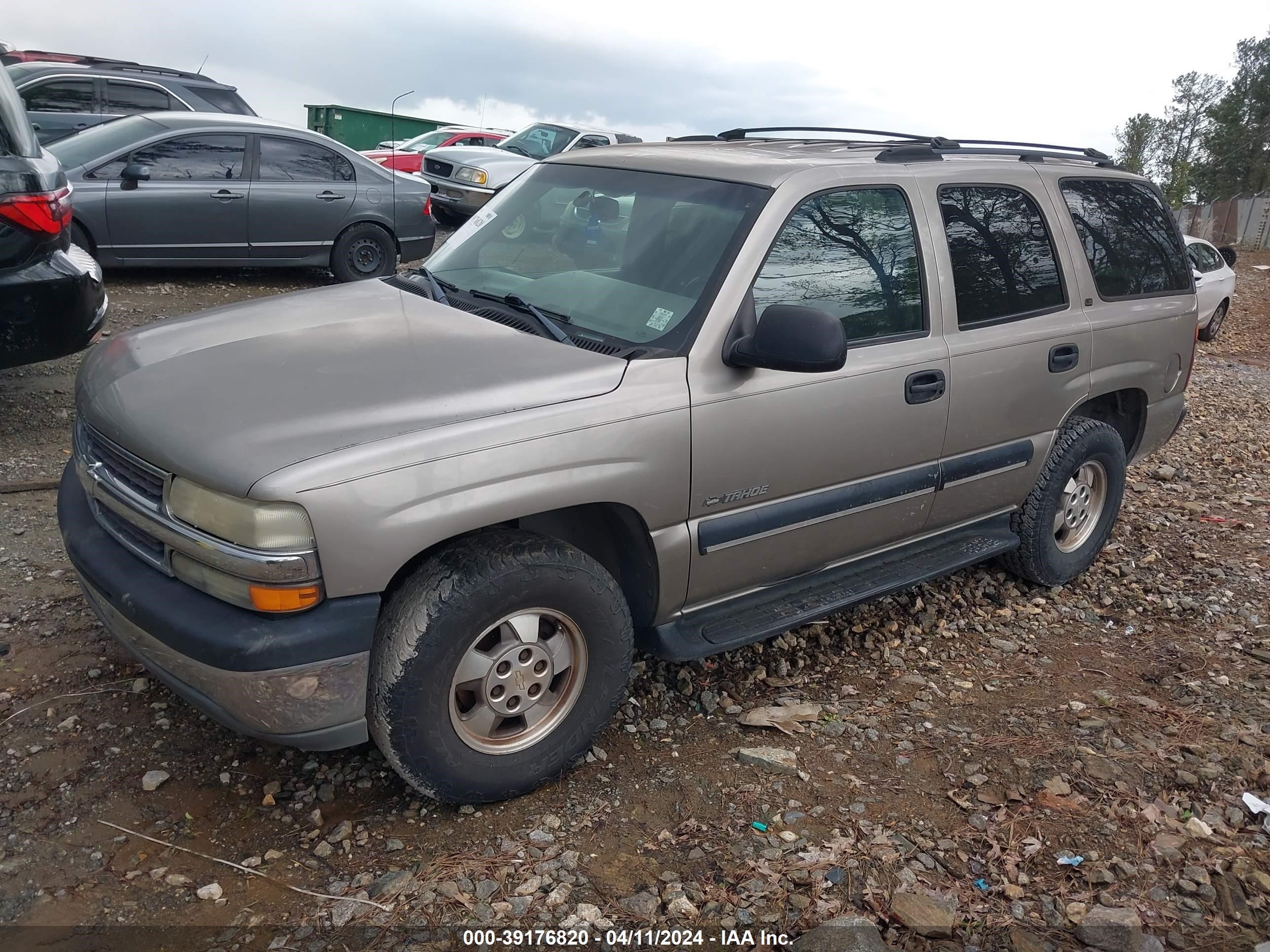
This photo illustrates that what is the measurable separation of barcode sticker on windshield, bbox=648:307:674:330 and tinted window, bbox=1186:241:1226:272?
454 inches

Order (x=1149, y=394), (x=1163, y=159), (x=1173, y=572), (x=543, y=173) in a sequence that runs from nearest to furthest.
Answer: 1. (x=543, y=173)
2. (x=1149, y=394)
3. (x=1173, y=572)
4. (x=1163, y=159)

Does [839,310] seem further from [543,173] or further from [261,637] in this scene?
[261,637]

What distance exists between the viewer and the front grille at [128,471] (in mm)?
2781

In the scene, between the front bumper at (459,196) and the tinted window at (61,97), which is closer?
the tinted window at (61,97)

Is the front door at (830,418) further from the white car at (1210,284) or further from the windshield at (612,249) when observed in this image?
the white car at (1210,284)

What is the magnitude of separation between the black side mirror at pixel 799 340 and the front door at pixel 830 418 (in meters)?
0.18

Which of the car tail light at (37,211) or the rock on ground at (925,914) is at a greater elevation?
the car tail light at (37,211)

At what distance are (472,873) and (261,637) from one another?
88cm

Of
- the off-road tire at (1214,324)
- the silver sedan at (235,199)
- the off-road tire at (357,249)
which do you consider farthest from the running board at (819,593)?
the off-road tire at (1214,324)

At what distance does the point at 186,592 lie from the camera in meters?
2.71

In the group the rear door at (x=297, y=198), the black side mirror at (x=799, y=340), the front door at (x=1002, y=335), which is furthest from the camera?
the rear door at (x=297, y=198)

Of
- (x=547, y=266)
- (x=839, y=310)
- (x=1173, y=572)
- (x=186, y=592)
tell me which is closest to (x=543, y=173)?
(x=547, y=266)

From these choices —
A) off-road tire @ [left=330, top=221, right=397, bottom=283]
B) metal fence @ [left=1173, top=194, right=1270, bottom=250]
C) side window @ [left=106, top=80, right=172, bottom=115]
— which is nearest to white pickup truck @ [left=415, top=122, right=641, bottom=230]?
off-road tire @ [left=330, top=221, right=397, bottom=283]

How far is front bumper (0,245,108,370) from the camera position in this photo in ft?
16.8
